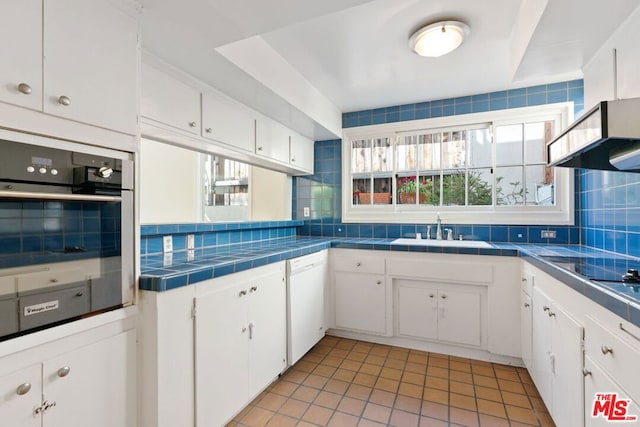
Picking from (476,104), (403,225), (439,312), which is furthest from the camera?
(403,225)

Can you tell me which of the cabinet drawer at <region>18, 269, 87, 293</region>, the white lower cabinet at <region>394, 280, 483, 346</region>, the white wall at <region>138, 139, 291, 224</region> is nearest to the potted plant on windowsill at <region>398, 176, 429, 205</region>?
the white lower cabinet at <region>394, 280, 483, 346</region>

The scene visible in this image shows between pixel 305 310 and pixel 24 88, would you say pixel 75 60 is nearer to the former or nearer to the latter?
pixel 24 88

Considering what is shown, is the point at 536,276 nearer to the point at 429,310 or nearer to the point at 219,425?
the point at 429,310

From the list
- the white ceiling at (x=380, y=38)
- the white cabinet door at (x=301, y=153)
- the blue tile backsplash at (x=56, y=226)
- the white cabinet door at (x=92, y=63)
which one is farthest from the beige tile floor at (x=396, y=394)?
the white ceiling at (x=380, y=38)

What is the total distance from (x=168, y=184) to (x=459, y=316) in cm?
263

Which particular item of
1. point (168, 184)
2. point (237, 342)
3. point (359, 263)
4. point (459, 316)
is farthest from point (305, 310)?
point (168, 184)

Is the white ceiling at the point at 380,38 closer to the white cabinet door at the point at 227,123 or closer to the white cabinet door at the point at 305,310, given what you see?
the white cabinet door at the point at 227,123

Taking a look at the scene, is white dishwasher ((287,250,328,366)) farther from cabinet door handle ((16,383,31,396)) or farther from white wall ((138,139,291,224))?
cabinet door handle ((16,383,31,396))

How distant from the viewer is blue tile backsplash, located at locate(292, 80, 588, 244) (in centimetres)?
259

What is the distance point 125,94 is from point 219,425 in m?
1.62

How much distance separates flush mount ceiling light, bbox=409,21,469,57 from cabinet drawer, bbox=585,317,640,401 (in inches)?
64.4

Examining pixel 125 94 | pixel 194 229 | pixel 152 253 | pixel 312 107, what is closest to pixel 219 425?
pixel 152 253

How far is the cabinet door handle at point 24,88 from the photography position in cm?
95

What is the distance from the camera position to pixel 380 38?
196 cm
